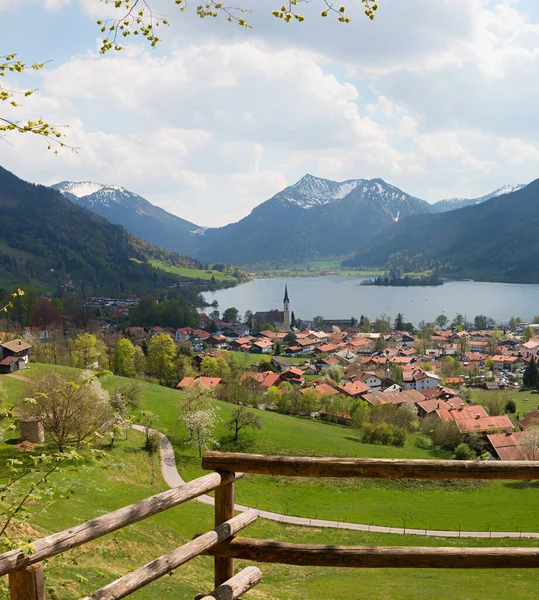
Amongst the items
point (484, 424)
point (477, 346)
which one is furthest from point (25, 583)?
point (477, 346)

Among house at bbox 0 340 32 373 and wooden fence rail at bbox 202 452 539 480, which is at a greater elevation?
wooden fence rail at bbox 202 452 539 480

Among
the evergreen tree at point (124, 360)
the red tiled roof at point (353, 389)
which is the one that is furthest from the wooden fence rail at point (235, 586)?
the red tiled roof at point (353, 389)

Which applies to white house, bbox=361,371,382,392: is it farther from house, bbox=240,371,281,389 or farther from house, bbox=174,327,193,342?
house, bbox=174,327,193,342

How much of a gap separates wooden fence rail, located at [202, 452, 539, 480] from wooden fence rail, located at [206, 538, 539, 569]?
2.02ft

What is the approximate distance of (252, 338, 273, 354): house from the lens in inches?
3969

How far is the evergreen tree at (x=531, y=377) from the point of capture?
243 feet

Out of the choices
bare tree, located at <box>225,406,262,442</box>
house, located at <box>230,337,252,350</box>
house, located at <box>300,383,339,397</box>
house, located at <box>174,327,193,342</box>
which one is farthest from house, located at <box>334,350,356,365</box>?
bare tree, located at <box>225,406,262,442</box>

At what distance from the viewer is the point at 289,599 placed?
13.6m

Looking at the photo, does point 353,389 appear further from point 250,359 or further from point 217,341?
point 217,341

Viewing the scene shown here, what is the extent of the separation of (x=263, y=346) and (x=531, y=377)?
4651cm

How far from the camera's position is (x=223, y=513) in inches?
181

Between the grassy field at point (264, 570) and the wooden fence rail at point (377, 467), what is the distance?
7.92m

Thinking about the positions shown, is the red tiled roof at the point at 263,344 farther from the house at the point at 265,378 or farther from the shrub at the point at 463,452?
the shrub at the point at 463,452

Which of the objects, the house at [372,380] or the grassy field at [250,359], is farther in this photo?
the grassy field at [250,359]
